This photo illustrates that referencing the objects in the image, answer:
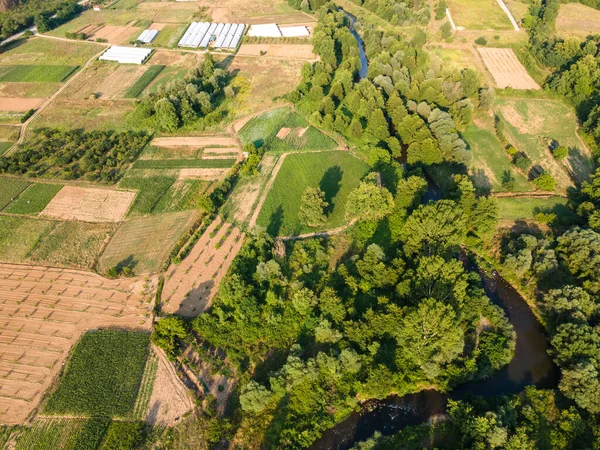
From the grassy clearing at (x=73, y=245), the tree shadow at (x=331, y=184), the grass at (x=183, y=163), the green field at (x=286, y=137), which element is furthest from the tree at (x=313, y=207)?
the grassy clearing at (x=73, y=245)

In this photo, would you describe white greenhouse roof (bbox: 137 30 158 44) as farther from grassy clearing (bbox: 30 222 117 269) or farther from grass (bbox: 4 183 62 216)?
grassy clearing (bbox: 30 222 117 269)

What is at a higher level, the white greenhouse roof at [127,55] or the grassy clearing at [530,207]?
the white greenhouse roof at [127,55]

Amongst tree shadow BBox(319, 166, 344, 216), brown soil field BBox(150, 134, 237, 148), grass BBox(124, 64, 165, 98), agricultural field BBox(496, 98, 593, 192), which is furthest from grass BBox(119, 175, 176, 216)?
agricultural field BBox(496, 98, 593, 192)

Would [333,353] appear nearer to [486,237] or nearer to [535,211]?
[486,237]

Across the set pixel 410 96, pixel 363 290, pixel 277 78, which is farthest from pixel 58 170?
pixel 410 96

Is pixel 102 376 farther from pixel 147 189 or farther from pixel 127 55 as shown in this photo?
pixel 127 55

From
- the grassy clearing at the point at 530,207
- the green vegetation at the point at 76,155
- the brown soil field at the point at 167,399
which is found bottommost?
the brown soil field at the point at 167,399

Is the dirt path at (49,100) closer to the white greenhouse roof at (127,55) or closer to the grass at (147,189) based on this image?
the white greenhouse roof at (127,55)
